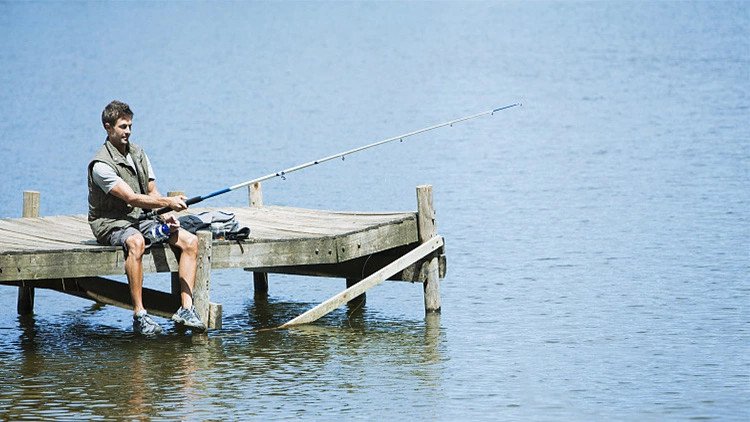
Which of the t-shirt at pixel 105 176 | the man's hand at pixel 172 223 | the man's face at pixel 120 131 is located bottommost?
the man's hand at pixel 172 223

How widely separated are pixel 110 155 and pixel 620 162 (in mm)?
13417

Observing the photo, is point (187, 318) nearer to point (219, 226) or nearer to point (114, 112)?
point (219, 226)

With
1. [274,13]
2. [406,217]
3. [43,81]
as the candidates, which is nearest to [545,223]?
[406,217]

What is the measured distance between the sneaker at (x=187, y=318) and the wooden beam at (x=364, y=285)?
44.7 inches

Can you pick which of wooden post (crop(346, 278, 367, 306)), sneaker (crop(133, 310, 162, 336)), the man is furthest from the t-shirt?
wooden post (crop(346, 278, 367, 306))

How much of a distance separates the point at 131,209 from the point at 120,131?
0.58 m

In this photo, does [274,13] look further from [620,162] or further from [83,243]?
[83,243]

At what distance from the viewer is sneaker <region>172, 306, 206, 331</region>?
1026cm

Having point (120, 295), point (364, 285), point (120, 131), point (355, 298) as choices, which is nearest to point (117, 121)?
point (120, 131)

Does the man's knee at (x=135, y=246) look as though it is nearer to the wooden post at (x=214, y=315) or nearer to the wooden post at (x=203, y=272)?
the wooden post at (x=203, y=272)

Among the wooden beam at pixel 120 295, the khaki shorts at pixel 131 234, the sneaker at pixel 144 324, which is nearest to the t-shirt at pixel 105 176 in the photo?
the khaki shorts at pixel 131 234

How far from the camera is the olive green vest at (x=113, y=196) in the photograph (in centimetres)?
1005

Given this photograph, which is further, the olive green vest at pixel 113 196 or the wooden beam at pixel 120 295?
the wooden beam at pixel 120 295

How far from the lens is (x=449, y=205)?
18.8 meters
